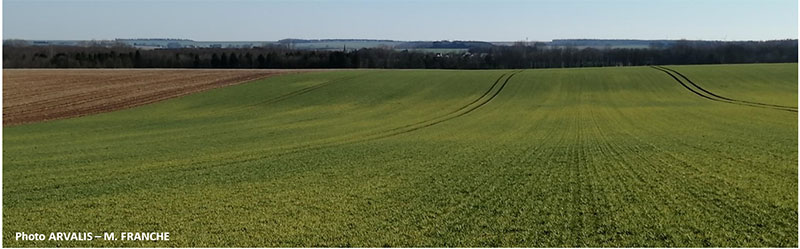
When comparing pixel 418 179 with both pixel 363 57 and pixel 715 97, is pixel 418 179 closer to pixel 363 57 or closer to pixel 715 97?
pixel 715 97

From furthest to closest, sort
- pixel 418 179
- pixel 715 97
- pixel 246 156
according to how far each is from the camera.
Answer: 1. pixel 715 97
2. pixel 246 156
3. pixel 418 179

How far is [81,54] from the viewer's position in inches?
3216

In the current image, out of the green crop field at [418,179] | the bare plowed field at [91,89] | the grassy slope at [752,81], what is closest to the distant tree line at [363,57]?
the bare plowed field at [91,89]

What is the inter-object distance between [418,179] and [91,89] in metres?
42.4

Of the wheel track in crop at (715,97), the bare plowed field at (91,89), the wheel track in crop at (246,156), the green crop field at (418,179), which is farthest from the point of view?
the bare plowed field at (91,89)

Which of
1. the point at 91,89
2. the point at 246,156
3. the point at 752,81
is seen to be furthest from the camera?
the point at 752,81

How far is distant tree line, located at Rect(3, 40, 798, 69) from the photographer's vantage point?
80.9 metres

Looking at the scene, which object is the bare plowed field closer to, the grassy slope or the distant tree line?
the distant tree line

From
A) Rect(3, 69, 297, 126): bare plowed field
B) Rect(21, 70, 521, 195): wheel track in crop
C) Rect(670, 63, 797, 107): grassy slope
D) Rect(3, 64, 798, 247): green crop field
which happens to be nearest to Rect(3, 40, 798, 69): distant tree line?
Rect(3, 69, 297, 126): bare plowed field

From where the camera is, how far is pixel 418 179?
14.2 m

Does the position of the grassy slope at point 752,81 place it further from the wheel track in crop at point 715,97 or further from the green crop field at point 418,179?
the green crop field at point 418,179

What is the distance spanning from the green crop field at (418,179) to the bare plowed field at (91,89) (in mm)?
5061

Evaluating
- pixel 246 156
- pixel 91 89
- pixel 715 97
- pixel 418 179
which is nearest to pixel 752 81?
pixel 715 97

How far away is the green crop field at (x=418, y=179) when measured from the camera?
9.67 metres
